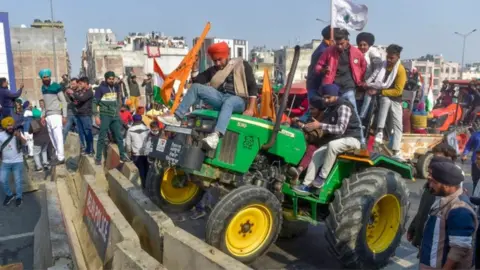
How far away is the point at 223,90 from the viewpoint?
5551 millimetres

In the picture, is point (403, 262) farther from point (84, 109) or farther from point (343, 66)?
point (84, 109)

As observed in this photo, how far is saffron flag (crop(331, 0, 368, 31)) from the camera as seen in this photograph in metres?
7.12

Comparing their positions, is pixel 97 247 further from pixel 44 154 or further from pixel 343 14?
pixel 44 154

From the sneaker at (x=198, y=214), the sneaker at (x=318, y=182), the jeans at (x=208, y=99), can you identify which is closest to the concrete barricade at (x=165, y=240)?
the sneaker at (x=198, y=214)

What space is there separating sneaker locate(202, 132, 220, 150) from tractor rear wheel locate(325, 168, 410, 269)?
4.86ft

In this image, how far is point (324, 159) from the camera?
499 centimetres

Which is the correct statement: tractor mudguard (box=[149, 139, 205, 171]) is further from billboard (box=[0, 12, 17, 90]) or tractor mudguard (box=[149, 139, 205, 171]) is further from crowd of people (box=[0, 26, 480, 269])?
billboard (box=[0, 12, 17, 90])

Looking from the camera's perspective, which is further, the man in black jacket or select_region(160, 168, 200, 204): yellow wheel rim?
the man in black jacket

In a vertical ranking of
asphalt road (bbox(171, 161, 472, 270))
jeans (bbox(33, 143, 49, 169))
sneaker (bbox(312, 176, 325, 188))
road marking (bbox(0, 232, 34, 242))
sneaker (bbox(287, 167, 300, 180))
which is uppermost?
sneaker (bbox(287, 167, 300, 180))

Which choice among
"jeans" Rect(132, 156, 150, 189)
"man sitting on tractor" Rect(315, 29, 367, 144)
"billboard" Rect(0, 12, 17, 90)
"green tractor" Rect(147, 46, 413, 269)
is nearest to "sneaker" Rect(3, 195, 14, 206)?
"jeans" Rect(132, 156, 150, 189)

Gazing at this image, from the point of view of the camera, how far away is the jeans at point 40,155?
10520 mm

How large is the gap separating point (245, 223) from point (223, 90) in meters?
1.85

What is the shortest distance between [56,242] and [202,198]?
2100mm

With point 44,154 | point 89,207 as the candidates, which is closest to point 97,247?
point 89,207
